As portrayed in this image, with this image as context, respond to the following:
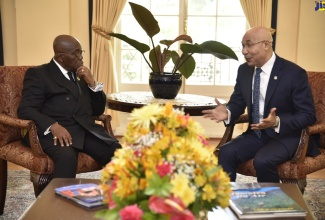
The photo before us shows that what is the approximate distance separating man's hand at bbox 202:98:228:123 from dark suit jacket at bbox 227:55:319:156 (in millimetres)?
175

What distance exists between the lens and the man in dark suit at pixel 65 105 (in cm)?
272

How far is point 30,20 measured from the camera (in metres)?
5.17

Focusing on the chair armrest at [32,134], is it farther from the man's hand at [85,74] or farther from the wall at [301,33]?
the wall at [301,33]

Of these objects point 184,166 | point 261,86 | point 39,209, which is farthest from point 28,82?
point 184,166

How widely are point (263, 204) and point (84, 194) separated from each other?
746 millimetres

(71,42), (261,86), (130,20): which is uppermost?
(130,20)

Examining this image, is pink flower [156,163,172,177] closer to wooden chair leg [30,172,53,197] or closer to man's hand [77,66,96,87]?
wooden chair leg [30,172,53,197]

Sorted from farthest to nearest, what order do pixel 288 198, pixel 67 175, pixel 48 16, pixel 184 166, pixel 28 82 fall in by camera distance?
pixel 48 16 → pixel 28 82 → pixel 67 175 → pixel 288 198 → pixel 184 166

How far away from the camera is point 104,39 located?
5.17m

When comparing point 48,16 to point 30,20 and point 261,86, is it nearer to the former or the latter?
point 30,20

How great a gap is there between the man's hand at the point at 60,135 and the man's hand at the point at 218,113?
86 centimetres

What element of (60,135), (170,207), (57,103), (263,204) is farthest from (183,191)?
(57,103)

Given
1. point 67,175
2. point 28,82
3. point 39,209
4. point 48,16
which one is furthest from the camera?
point 48,16

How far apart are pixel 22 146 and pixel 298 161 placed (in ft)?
5.66
